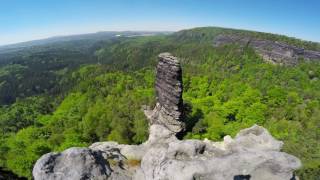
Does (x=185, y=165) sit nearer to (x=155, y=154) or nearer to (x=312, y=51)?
(x=155, y=154)

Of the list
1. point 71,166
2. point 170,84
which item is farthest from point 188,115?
point 71,166

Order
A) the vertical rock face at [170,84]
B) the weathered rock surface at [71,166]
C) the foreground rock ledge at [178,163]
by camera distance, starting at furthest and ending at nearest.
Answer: the vertical rock face at [170,84], the weathered rock surface at [71,166], the foreground rock ledge at [178,163]

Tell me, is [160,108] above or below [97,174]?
below

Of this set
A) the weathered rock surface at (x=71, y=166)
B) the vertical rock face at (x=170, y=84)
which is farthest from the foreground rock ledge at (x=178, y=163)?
the vertical rock face at (x=170, y=84)

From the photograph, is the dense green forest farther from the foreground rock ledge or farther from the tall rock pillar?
the foreground rock ledge

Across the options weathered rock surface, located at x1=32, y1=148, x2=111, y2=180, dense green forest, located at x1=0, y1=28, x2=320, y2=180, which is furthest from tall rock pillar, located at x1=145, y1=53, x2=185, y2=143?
weathered rock surface, located at x1=32, y1=148, x2=111, y2=180

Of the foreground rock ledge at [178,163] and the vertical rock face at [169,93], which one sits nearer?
the foreground rock ledge at [178,163]

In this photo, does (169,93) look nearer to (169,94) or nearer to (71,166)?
(169,94)

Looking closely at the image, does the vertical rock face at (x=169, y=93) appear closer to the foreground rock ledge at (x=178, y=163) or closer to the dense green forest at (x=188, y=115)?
the dense green forest at (x=188, y=115)

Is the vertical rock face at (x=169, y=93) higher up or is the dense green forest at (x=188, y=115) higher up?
the vertical rock face at (x=169, y=93)

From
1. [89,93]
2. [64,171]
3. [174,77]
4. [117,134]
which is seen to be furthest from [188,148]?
[89,93]
